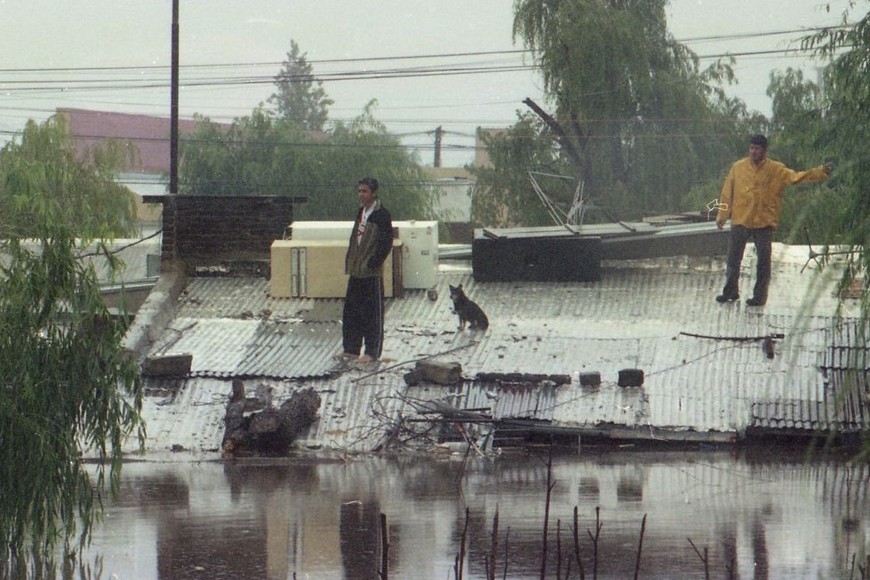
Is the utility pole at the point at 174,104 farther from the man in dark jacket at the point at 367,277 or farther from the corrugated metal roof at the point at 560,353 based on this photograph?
the man in dark jacket at the point at 367,277

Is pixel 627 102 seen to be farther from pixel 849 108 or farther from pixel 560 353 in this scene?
pixel 849 108

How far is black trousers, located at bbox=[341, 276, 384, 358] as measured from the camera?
1262 cm

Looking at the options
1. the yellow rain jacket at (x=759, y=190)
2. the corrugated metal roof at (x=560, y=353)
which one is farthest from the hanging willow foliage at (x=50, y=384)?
the yellow rain jacket at (x=759, y=190)

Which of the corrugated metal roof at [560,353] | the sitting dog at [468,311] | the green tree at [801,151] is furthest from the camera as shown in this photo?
the sitting dog at [468,311]

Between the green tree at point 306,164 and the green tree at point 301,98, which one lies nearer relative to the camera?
the green tree at point 306,164

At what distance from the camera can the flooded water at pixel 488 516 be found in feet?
24.7

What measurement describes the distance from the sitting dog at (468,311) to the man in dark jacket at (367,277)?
3.87ft

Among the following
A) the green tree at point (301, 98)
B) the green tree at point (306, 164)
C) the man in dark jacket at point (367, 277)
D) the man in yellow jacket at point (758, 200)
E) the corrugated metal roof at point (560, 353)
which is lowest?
the corrugated metal roof at point (560, 353)

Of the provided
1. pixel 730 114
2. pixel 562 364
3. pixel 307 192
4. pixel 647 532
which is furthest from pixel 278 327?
pixel 307 192

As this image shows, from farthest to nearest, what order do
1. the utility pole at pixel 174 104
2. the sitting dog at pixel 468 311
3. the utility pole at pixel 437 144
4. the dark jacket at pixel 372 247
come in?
the utility pole at pixel 437 144, the utility pole at pixel 174 104, the sitting dog at pixel 468 311, the dark jacket at pixel 372 247

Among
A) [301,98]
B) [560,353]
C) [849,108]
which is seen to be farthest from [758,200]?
[301,98]

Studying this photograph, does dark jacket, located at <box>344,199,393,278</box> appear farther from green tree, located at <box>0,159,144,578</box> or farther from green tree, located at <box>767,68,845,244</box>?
green tree, located at <box>0,159,144,578</box>

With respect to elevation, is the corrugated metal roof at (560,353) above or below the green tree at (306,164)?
below

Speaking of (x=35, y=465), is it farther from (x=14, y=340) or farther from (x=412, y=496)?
(x=412, y=496)
